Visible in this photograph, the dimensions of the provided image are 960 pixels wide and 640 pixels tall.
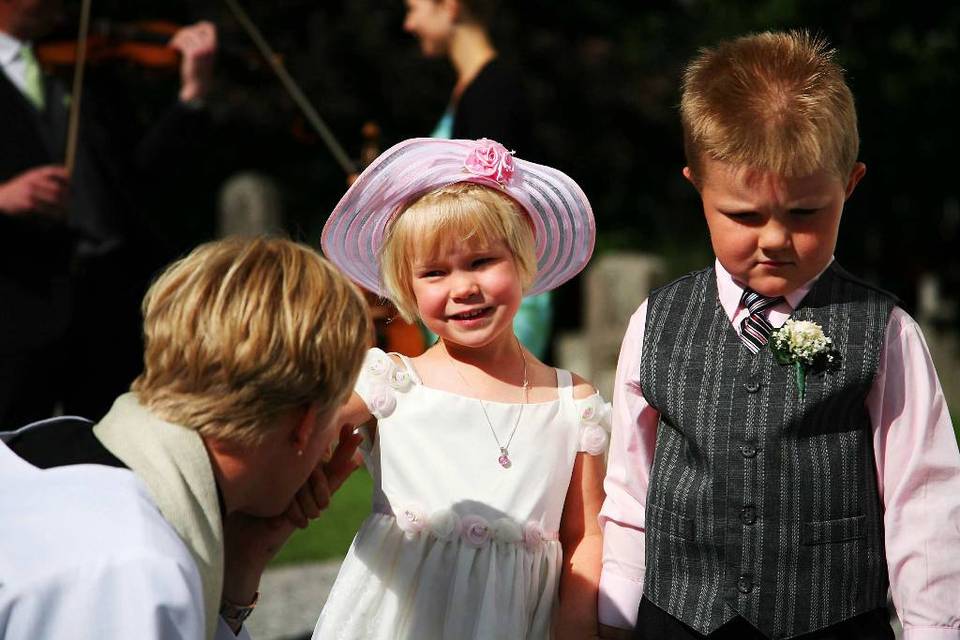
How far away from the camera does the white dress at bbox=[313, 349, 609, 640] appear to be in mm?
2738

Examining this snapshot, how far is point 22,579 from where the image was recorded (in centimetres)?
189

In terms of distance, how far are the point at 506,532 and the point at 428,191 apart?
76 centimetres

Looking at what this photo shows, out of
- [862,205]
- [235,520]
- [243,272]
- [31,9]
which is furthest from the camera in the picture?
[862,205]

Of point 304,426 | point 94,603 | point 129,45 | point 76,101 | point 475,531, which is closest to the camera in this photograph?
point 94,603

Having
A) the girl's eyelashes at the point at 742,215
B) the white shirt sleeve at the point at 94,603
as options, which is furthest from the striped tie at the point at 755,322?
the white shirt sleeve at the point at 94,603

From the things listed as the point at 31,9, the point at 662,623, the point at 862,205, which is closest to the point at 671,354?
A: the point at 662,623

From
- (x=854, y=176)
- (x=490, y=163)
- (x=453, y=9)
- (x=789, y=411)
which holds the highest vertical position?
(x=453, y=9)

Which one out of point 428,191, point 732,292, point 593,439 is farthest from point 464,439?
point 732,292

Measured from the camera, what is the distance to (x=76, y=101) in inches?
180

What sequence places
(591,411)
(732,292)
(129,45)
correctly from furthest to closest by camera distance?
(129,45) → (591,411) → (732,292)

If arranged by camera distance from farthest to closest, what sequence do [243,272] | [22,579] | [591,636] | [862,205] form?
[862,205] → [591,636] → [243,272] → [22,579]

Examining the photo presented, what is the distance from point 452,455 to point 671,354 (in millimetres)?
540

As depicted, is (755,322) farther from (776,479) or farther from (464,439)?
(464,439)

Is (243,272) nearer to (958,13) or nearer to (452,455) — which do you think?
(452,455)
